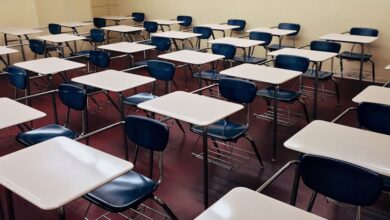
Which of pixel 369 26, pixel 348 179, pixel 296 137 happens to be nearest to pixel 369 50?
pixel 369 26

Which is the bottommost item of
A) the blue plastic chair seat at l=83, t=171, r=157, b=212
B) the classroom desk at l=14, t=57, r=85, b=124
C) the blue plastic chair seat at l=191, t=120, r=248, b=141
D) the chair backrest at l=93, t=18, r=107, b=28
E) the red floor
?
the red floor

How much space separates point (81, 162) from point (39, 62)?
2823mm

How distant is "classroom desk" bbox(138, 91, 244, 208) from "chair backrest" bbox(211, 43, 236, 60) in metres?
2.12

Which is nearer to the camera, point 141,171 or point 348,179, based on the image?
point 348,179

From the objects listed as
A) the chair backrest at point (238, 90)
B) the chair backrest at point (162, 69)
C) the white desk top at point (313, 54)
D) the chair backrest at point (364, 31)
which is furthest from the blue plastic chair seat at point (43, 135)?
the chair backrest at point (364, 31)

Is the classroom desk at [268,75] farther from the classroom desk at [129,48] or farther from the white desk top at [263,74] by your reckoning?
the classroom desk at [129,48]

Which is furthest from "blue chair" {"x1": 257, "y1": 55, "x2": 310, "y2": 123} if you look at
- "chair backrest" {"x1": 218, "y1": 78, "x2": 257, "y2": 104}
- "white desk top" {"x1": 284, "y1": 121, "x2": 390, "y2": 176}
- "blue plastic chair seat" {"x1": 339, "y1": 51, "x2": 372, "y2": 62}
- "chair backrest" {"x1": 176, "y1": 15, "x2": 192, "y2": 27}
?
"chair backrest" {"x1": 176, "y1": 15, "x2": 192, "y2": 27}

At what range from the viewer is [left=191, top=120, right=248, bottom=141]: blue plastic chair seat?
3.04m

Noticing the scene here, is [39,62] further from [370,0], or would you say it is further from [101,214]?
[370,0]

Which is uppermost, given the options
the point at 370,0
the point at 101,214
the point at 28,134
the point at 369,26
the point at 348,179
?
the point at 370,0

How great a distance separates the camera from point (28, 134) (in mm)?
3150

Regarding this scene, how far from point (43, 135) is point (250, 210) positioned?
2208 millimetres

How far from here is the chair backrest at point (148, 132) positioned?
235 centimetres

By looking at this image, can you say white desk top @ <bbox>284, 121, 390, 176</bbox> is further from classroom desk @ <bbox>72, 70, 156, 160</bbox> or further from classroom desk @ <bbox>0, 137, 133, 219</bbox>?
classroom desk @ <bbox>72, 70, 156, 160</bbox>
